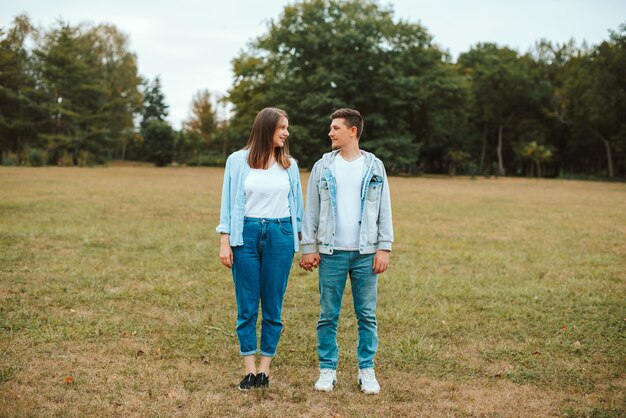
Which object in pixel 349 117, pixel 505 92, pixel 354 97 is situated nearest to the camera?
pixel 349 117

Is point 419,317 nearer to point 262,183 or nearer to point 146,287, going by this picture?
point 262,183

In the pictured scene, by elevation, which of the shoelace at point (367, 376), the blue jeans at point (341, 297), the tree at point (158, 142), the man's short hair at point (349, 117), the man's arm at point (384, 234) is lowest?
the shoelace at point (367, 376)

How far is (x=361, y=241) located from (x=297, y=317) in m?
2.41

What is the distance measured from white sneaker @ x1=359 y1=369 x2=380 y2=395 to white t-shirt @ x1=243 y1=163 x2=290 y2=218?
1.37 meters

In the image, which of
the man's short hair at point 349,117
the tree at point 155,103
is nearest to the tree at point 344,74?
the tree at point 155,103

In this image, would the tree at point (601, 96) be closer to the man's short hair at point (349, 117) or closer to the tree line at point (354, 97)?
the tree line at point (354, 97)

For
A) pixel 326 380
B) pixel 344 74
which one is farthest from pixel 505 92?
pixel 326 380

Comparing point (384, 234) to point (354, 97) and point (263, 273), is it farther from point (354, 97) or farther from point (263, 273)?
point (354, 97)

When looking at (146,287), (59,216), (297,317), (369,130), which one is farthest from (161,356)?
(369,130)

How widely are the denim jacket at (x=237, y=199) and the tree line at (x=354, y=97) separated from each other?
3849 cm

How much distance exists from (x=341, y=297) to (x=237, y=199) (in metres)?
1.07

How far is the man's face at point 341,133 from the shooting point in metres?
4.10

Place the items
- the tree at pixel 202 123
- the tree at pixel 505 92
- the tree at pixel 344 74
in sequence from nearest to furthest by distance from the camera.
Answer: the tree at pixel 344 74
the tree at pixel 505 92
the tree at pixel 202 123

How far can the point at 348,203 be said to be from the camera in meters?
4.15
